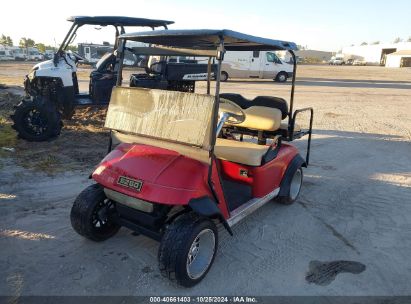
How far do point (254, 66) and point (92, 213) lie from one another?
17.6 metres

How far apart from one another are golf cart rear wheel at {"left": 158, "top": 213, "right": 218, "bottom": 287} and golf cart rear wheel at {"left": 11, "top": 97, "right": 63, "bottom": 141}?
14.8 ft

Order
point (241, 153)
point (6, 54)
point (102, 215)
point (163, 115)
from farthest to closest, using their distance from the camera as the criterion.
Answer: point (6, 54), point (241, 153), point (102, 215), point (163, 115)

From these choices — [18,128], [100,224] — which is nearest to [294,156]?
[100,224]

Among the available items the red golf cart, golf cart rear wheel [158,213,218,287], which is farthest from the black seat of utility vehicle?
golf cart rear wheel [158,213,218,287]

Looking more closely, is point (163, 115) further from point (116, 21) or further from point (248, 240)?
point (116, 21)

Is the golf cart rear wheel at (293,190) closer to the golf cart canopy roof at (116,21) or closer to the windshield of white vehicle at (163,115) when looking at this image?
the windshield of white vehicle at (163,115)

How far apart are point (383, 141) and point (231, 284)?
6.22 metres

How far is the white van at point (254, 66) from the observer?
1912cm

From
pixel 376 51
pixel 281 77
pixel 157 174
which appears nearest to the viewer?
pixel 157 174

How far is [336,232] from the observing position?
3.82m

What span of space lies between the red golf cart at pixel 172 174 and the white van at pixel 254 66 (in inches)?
624

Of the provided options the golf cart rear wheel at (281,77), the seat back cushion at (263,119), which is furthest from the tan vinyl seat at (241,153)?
the golf cart rear wheel at (281,77)

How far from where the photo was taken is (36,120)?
6.38m

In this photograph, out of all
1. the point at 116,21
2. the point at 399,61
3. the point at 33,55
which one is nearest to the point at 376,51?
the point at 399,61
